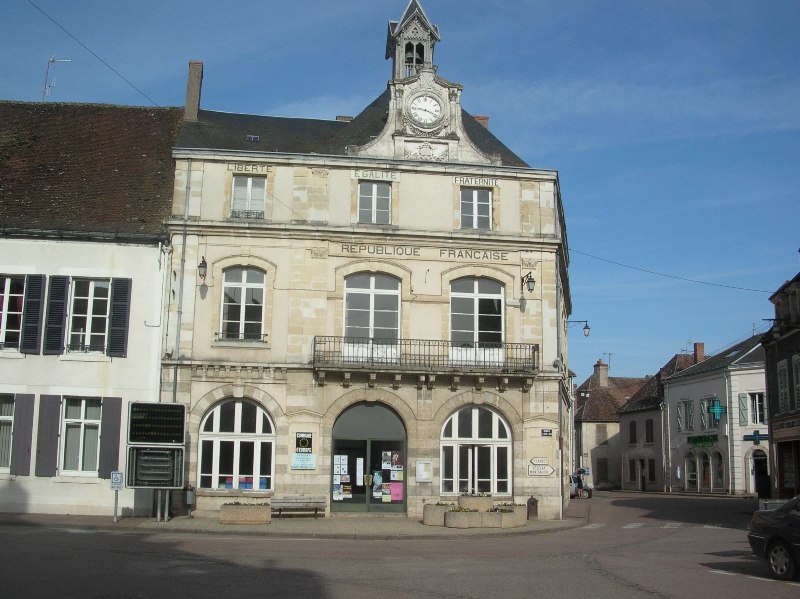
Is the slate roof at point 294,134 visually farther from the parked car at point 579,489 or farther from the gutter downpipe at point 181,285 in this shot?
the parked car at point 579,489

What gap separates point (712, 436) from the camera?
51.2m

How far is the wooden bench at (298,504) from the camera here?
23.7 meters

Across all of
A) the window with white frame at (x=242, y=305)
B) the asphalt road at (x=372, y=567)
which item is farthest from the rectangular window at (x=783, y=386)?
the window with white frame at (x=242, y=305)

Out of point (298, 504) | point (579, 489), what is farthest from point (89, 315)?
point (579, 489)

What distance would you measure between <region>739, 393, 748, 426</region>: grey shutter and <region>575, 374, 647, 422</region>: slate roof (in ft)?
58.8

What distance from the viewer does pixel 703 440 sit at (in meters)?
52.1

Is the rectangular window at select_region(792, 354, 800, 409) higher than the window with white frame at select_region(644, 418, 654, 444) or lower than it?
higher

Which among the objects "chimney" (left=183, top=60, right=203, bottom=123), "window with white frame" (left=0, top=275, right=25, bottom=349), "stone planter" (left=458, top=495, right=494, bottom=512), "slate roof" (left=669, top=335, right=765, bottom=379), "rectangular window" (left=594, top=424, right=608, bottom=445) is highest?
"chimney" (left=183, top=60, right=203, bottom=123)

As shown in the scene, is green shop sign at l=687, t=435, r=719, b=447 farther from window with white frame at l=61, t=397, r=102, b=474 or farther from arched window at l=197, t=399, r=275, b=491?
window with white frame at l=61, t=397, r=102, b=474

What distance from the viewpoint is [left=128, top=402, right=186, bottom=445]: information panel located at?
22031mm

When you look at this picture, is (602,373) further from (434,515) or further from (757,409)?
(434,515)

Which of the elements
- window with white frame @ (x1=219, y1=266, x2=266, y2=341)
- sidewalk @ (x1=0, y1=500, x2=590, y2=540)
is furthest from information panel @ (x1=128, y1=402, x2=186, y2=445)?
window with white frame @ (x1=219, y1=266, x2=266, y2=341)

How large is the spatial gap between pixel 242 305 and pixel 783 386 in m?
20.0

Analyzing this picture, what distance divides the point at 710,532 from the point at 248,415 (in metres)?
12.7
